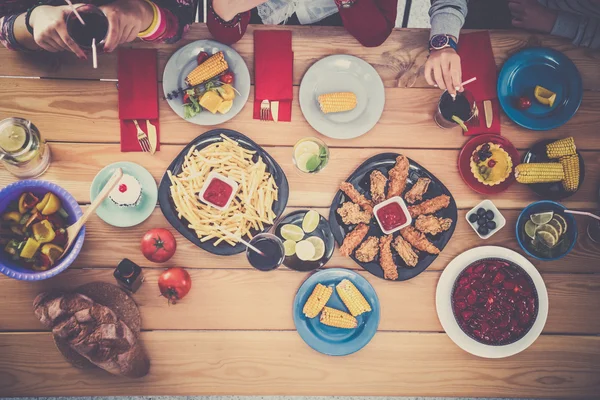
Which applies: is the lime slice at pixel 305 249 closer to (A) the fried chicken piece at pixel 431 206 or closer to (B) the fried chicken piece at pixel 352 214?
(B) the fried chicken piece at pixel 352 214

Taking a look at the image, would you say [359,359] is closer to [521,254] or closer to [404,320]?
[404,320]

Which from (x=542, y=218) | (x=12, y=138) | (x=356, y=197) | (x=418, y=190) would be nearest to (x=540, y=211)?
(x=542, y=218)

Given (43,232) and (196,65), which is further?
(196,65)

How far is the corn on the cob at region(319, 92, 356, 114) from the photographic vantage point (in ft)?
7.93

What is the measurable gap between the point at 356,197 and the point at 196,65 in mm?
1160

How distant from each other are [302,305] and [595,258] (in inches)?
68.7

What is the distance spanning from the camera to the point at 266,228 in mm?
2416

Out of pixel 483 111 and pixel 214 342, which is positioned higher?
pixel 483 111

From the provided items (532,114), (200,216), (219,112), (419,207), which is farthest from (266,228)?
(532,114)

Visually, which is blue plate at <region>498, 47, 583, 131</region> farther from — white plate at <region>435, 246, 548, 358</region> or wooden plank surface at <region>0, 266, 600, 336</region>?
wooden plank surface at <region>0, 266, 600, 336</region>

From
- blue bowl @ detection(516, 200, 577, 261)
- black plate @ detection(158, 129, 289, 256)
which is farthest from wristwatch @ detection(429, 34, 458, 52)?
black plate @ detection(158, 129, 289, 256)

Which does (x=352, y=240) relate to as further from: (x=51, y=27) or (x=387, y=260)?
(x=51, y=27)

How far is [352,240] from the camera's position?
2412mm

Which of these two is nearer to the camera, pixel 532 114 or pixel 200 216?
pixel 200 216
